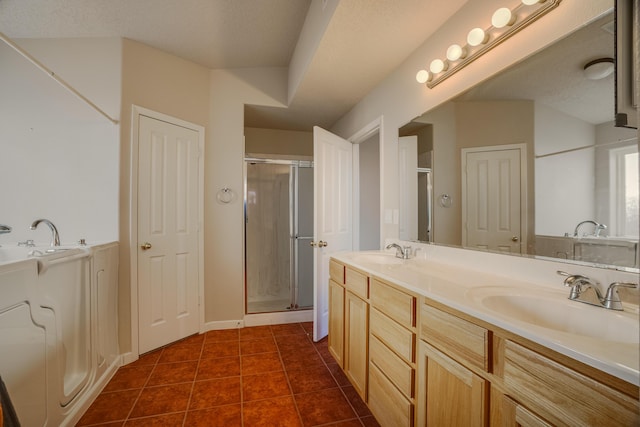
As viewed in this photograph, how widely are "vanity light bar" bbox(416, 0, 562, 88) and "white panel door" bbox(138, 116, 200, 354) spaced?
210 centimetres

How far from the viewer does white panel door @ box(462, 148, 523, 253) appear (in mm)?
1266

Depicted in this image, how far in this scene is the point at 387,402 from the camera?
1325mm

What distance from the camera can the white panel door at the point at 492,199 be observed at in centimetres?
127

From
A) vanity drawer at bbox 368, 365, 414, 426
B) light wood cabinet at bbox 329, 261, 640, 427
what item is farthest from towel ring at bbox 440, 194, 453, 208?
vanity drawer at bbox 368, 365, 414, 426

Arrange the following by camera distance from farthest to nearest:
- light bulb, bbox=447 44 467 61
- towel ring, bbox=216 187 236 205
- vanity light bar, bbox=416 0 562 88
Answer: towel ring, bbox=216 187 236 205 < light bulb, bbox=447 44 467 61 < vanity light bar, bbox=416 0 562 88

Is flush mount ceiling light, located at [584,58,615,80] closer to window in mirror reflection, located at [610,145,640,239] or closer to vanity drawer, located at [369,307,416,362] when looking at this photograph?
window in mirror reflection, located at [610,145,640,239]

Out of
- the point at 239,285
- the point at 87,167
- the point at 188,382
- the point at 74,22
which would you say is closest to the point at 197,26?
the point at 74,22

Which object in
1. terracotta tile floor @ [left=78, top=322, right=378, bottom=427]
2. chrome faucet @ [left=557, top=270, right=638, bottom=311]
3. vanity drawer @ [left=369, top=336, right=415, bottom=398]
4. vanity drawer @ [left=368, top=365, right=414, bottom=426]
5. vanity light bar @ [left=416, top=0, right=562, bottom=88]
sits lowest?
terracotta tile floor @ [left=78, top=322, right=378, bottom=427]

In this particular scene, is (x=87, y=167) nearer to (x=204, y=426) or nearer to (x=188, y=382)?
(x=188, y=382)

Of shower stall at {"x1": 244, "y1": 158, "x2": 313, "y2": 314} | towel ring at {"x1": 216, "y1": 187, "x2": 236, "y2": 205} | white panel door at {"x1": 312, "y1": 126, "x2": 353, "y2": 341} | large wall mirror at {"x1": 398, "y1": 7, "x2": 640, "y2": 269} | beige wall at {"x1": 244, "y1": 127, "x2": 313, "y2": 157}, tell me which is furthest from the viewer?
beige wall at {"x1": 244, "y1": 127, "x2": 313, "y2": 157}

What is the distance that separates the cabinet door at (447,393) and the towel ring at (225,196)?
89.5 inches

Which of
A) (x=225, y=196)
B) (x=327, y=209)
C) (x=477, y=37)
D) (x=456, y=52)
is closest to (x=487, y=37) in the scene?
(x=477, y=37)

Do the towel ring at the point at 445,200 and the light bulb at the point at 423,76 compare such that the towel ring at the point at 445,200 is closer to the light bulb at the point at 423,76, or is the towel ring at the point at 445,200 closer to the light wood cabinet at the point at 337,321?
the light bulb at the point at 423,76

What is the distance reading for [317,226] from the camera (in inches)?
100
